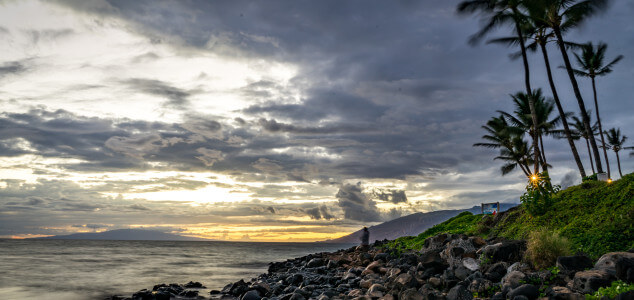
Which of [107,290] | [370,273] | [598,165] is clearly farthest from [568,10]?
[107,290]

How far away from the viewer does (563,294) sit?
24.7ft

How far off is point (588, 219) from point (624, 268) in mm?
6082

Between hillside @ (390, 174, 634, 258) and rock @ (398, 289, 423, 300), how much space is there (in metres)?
5.46

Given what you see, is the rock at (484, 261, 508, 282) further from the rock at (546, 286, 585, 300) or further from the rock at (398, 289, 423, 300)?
the rock at (546, 286, 585, 300)

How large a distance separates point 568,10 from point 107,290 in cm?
3270

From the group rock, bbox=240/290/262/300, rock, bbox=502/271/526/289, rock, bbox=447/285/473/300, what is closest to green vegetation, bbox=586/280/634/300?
rock, bbox=502/271/526/289

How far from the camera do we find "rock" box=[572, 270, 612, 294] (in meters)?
7.82

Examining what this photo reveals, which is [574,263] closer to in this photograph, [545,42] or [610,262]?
[610,262]

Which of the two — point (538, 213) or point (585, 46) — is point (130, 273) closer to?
point (538, 213)

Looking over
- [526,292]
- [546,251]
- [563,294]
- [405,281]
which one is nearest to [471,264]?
[546,251]

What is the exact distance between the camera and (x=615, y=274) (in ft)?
26.8

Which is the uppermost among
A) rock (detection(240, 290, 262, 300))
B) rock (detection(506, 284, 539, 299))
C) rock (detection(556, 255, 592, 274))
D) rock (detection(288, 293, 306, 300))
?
rock (detection(556, 255, 592, 274))

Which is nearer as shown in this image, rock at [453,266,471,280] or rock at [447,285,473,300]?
rock at [447,285,473,300]

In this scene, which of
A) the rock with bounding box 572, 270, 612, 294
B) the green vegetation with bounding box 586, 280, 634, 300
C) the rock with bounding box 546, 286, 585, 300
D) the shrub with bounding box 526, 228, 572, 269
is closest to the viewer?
the green vegetation with bounding box 586, 280, 634, 300
